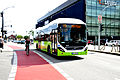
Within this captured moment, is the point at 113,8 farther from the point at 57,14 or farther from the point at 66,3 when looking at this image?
the point at 57,14

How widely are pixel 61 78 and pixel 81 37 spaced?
6534 mm

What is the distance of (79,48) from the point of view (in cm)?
1266

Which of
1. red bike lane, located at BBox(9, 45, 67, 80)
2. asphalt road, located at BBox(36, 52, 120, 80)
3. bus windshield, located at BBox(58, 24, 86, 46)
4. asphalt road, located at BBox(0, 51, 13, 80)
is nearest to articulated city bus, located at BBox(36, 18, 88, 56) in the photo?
bus windshield, located at BBox(58, 24, 86, 46)

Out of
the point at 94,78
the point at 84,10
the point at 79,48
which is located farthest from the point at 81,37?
the point at 84,10

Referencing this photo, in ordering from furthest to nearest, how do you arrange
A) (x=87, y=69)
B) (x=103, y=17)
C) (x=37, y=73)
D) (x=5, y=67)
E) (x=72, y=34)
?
(x=103, y=17)
(x=72, y=34)
(x=5, y=67)
(x=87, y=69)
(x=37, y=73)

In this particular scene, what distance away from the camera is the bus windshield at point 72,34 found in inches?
491

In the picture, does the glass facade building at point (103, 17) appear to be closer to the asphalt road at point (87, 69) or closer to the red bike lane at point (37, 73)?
the asphalt road at point (87, 69)

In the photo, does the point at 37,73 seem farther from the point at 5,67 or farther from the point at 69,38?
the point at 69,38

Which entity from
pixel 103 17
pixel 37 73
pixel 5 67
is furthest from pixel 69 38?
pixel 103 17

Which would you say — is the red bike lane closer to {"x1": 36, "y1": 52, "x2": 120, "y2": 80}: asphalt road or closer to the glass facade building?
{"x1": 36, "y1": 52, "x2": 120, "y2": 80}: asphalt road

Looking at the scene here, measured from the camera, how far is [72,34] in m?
12.7

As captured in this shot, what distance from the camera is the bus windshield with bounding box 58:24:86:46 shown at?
40.9ft

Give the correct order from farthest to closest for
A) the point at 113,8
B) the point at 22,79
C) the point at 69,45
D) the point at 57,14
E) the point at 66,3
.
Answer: the point at 57,14
the point at 66,3
the point at 113,8
the point at 69,45
the point at 22,79

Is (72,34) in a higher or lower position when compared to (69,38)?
higher
